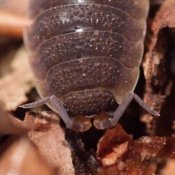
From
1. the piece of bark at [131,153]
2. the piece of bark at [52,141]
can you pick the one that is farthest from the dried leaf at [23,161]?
the piece of bark at [131,153]

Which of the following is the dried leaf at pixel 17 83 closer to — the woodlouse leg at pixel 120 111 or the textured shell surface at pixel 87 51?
the textured shell surface at pixel 87 51

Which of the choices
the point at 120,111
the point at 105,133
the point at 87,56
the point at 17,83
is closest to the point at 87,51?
the point at 87,56

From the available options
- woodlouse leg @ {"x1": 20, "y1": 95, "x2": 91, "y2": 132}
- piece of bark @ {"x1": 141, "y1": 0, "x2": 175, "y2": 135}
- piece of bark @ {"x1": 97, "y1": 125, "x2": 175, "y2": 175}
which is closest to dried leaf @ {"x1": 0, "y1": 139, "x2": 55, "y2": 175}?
woodlouse leg @ {"x1": 20, "y1": 95, "x2": 91, "y2": 132}

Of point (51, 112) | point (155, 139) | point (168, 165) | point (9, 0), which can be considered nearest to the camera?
point (168, 165)

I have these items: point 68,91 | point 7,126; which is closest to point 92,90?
point 68,91

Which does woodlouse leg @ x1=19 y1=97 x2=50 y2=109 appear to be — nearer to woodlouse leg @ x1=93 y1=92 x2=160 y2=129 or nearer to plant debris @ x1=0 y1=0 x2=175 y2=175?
plant debris @ x1=0 y1=0 x2=175 y2=175

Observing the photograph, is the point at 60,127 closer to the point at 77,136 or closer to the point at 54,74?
the point at 77,136
